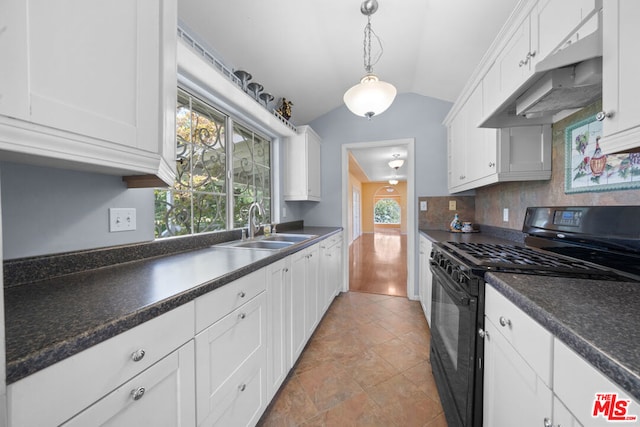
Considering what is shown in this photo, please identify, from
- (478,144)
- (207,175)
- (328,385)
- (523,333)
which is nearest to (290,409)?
(328,385)

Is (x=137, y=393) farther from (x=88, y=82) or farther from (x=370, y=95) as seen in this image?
(x=370, y=95)

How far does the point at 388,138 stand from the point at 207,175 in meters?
2.38

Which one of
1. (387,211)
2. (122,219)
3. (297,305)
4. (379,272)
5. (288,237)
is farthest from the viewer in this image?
(387,211)

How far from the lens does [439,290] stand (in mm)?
1542

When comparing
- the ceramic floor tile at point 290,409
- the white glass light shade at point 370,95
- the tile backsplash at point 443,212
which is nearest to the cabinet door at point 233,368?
the ceramic floor tile at point 290,409

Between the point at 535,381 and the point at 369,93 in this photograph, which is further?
the point at 369,93

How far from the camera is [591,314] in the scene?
632mm

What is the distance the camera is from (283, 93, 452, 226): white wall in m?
3.06

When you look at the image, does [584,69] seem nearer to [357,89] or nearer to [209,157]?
[357,89]

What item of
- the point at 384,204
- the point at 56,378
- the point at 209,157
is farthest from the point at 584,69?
the point at 384,204

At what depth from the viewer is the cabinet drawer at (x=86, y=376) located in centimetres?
45

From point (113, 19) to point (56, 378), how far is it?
1.01 metres

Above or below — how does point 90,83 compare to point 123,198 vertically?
above

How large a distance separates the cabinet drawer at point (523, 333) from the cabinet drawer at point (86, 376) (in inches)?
43.1
